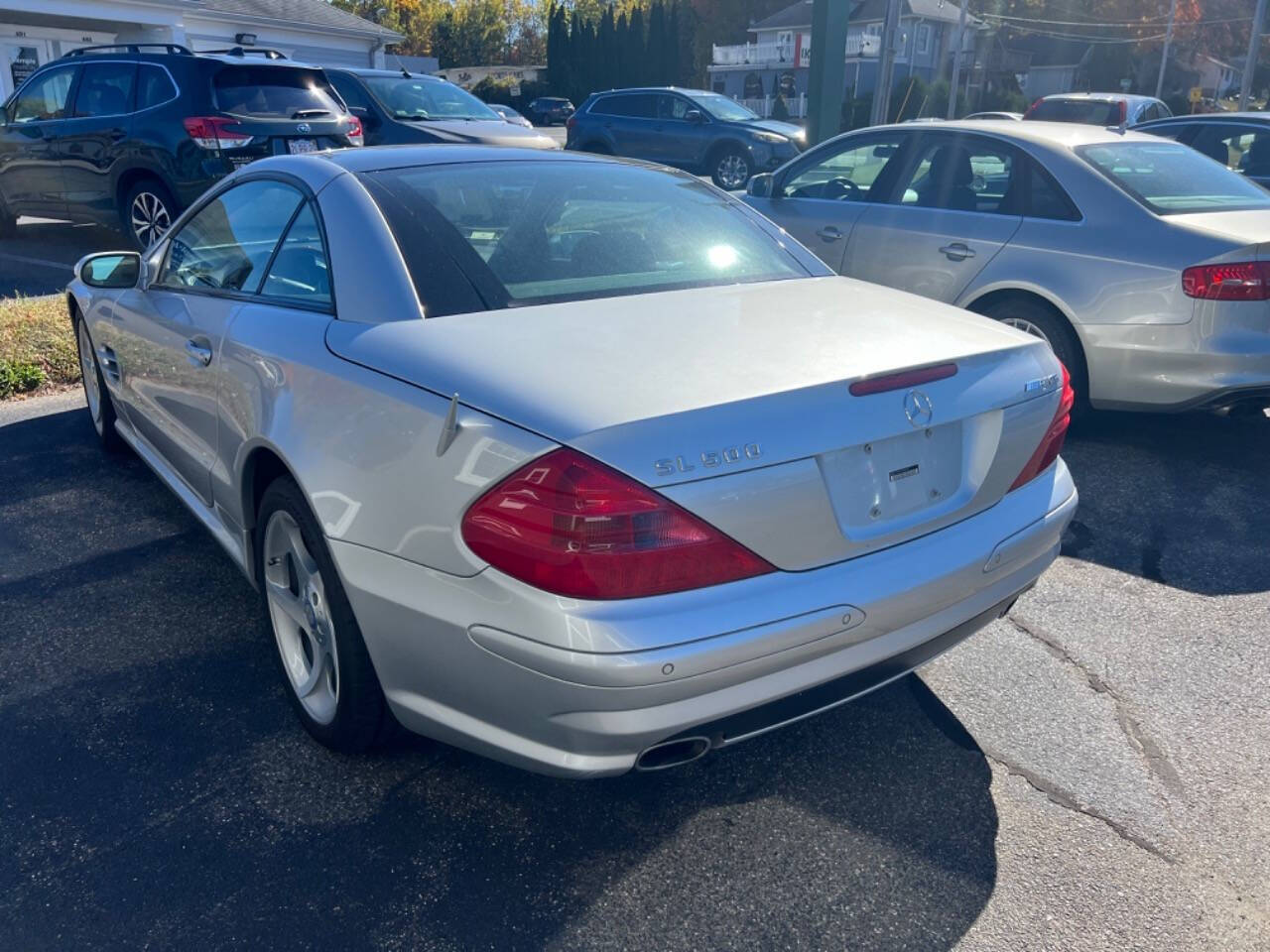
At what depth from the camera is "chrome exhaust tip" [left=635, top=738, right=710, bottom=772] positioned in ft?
7.21

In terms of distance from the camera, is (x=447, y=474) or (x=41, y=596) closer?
(x=447, y=474)

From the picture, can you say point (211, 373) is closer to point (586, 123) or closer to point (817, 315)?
point (817, 315)

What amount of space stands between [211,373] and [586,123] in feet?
57.5

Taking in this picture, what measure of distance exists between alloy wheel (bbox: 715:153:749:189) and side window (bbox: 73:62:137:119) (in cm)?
1077

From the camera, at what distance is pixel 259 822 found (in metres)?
2.60

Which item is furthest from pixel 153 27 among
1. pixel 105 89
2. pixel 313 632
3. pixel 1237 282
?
pixel 313 632

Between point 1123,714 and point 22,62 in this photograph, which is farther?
point 22,62

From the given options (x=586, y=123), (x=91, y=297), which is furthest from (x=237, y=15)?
(x=91, y=297)

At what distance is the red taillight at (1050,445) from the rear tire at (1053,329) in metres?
2.47

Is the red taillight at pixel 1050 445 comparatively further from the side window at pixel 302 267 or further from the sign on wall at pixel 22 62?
the sign on wall at pixel 22 62

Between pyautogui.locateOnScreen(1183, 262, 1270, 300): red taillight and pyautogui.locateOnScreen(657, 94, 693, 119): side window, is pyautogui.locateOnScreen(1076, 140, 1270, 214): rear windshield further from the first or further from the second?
pyautogui.locateOnScreen(657, 94, 693, 119): side window

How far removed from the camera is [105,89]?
9914 millimetres

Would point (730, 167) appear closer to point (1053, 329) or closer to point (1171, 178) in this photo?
point (1171, 178)

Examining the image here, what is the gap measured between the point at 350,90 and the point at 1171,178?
9.22 metres
